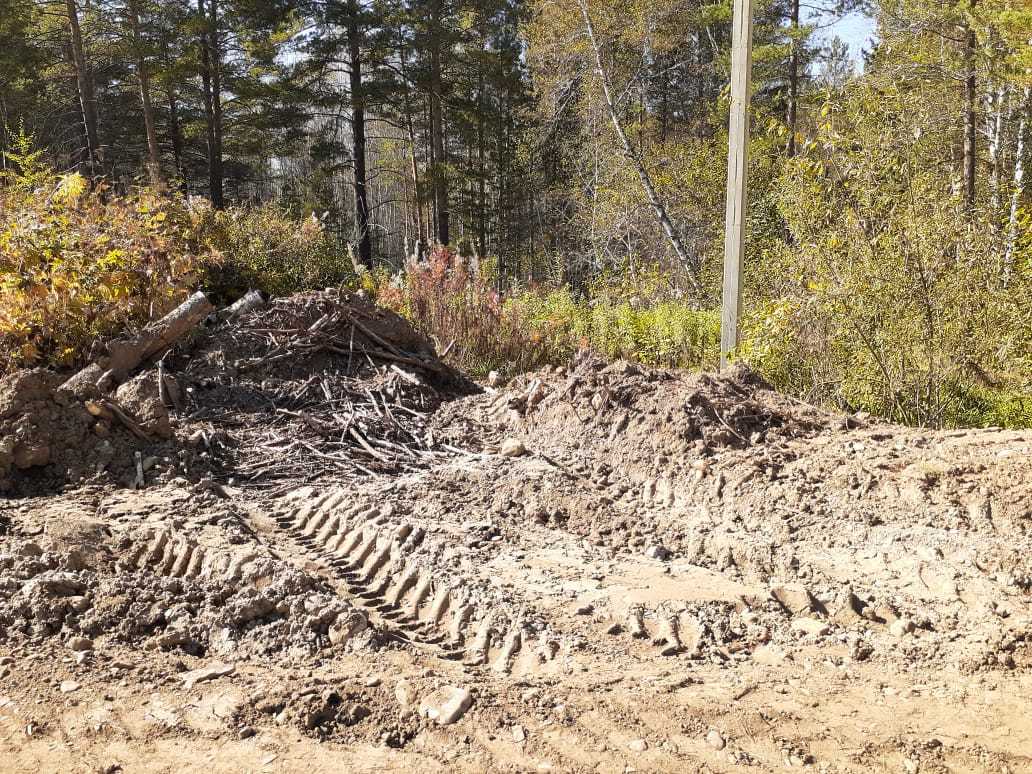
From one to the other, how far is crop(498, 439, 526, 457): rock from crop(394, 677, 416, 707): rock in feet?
8.41

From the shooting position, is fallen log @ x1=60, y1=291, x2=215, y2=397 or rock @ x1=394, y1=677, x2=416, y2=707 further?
fallen log @ x1=60, y1=291, x2=215, y2=397

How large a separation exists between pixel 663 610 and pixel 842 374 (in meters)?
3.05

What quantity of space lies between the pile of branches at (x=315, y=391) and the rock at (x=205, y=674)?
84.5 inches

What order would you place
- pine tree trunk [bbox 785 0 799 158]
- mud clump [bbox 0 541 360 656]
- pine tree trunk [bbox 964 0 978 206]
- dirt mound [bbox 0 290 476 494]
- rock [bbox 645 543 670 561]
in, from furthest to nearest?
pine tree trunk [bbox 785 0 799 158] < pine tree trunk [bbox 964 0 978 206] < dirt mound [bbox 0 290 476 494] < rock [bbox 645 543 670 561] < mud clump [bbox 0 541 360 656]

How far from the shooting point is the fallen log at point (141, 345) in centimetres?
568

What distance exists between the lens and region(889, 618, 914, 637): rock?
2973 mm

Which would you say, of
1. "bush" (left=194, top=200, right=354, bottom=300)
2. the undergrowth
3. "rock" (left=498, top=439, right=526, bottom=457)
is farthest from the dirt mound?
"bush" (left=194, top=200, right=354, bottom=300)

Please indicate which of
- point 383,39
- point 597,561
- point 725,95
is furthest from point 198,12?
point 597,561

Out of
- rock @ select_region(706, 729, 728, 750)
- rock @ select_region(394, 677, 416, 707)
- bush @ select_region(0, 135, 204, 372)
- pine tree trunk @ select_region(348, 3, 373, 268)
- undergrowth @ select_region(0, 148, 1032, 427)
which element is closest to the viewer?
rock @ select_region(706, 729, 728, 750)

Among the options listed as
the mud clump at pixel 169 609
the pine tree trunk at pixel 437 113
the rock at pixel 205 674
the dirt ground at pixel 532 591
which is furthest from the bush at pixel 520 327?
the pine tree trunk at pixel 437 113

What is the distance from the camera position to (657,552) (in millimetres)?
→ 3779

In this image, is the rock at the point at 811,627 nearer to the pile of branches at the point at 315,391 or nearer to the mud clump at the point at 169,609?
the mud clump at the point at 169,609

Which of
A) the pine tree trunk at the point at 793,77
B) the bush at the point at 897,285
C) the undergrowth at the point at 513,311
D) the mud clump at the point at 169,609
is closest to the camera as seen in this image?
the mud clump at the point at 169,609

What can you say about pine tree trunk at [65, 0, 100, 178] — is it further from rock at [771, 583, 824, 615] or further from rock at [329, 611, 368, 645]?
rock at [771, 583, 824, 615]
